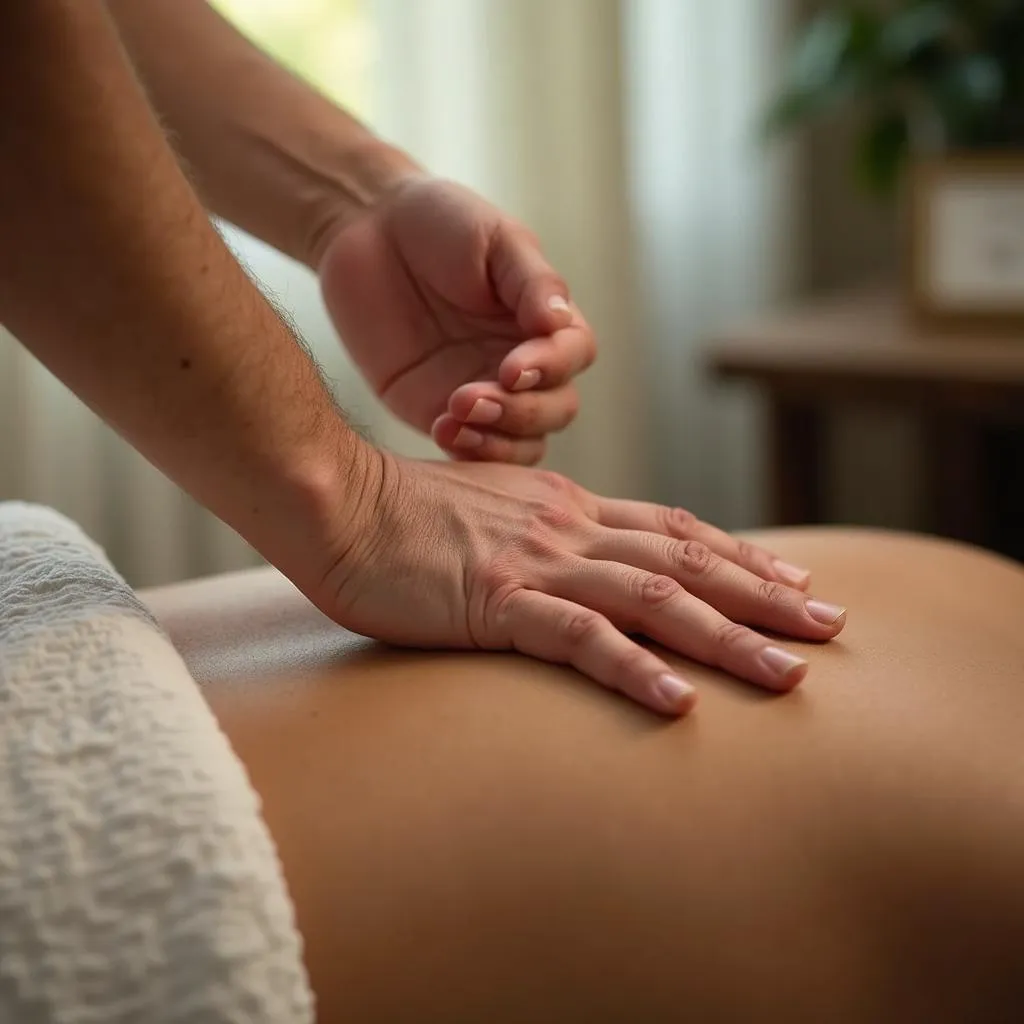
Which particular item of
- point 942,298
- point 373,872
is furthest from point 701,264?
point 373,872

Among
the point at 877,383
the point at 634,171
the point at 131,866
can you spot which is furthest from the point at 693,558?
the point at 634,171

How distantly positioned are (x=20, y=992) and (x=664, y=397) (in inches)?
80.4

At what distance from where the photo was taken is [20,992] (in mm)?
528

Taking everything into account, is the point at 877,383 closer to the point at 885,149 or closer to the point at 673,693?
the point at 885,149

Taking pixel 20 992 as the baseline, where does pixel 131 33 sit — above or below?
above

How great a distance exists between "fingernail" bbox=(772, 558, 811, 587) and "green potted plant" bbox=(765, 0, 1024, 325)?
1.12 metres

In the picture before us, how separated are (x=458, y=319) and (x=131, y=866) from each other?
625 mm

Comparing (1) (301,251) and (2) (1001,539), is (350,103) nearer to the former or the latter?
(1) (301,251)

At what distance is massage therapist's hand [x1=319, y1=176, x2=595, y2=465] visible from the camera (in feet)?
3.11

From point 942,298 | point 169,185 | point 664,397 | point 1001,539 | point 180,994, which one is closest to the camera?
point 180,994

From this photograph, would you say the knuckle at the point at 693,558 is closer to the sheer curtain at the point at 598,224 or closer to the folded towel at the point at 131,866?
the folded towel at the point at 131,866

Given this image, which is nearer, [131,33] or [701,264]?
[131,33]

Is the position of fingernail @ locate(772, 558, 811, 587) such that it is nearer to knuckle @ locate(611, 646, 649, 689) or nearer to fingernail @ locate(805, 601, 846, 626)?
fingernail @ locate(805, 601, 846, 626)

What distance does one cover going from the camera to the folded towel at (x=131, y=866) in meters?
0.53
